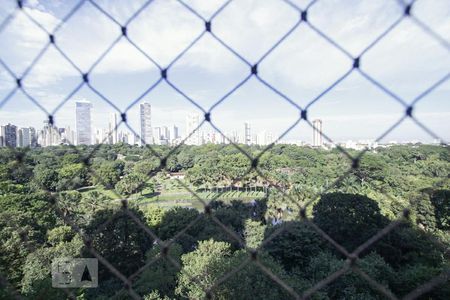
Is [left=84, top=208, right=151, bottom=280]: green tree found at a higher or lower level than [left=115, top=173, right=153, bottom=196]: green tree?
lower

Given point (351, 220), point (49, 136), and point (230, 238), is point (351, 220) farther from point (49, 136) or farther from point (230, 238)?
point (49, 136)

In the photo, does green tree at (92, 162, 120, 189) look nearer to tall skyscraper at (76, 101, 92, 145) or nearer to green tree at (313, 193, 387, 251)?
tall skyscraper at (76, 101, 92, 145)

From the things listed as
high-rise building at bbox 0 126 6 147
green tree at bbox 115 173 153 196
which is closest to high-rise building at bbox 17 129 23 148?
high-rise building at bbox 0 126 6 147

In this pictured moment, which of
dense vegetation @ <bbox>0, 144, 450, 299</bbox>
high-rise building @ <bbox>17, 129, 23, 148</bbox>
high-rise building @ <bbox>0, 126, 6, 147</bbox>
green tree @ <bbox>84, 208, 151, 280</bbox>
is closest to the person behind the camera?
high-rise building @ <bbox>0, 126, 6, 147</bbox>

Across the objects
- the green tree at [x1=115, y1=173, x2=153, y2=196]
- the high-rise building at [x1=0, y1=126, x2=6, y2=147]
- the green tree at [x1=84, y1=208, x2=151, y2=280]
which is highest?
the high-rise building at [x1=0, y1=126, x2=6, y2=147]

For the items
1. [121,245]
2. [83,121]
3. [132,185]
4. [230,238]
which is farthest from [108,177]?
[83,121]

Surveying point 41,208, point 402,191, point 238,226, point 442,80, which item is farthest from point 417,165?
point 41,208

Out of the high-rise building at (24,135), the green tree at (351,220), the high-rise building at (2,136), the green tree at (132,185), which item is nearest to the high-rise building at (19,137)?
the high-rise building at (24,135)

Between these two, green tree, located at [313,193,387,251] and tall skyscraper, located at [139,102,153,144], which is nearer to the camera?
tall skyscraper, located at [139,102,153,144]
